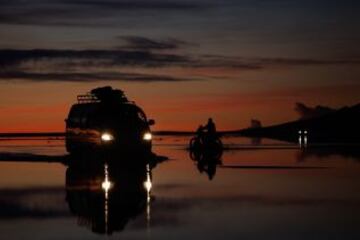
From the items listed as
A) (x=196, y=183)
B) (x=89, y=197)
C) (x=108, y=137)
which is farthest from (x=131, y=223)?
(x=108, y=137)

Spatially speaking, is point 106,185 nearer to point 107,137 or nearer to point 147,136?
point 107,137

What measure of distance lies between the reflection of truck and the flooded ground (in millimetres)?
2765

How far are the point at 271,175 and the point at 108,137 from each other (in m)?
7.73

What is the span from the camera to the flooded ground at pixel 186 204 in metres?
12.9

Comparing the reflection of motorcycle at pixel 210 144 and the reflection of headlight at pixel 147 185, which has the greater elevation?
the reflection of motorcycle at pixel 210 144

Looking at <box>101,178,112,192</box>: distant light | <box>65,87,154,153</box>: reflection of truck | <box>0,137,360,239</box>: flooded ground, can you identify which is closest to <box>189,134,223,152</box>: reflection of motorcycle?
<box>65,87,154,153</box>: reflection of truck

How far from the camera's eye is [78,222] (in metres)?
14.2

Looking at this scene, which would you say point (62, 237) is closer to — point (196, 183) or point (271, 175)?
point (196, 183)

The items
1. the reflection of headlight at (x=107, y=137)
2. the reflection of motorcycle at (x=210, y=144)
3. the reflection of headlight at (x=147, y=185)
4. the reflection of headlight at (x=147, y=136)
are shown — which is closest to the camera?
the reflection of headlight at (x=147, y=185)

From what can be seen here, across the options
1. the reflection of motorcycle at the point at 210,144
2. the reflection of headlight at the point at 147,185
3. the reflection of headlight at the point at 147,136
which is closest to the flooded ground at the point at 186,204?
the reflection of headlight at the point at 147,185

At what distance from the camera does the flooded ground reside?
42.3 feet

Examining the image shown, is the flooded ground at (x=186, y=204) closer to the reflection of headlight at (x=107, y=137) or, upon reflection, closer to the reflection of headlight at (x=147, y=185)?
the reflection of headlight at (x=147, y=185)

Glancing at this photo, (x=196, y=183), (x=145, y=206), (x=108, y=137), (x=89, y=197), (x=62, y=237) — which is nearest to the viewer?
(x=62, y=237)

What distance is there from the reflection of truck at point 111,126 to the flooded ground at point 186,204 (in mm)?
2765
